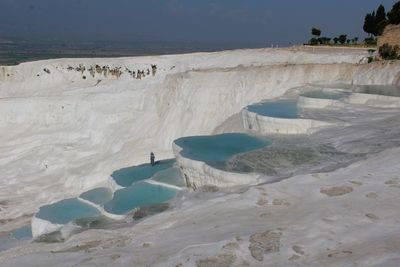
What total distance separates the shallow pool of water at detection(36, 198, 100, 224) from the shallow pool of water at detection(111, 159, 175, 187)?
3.86ft

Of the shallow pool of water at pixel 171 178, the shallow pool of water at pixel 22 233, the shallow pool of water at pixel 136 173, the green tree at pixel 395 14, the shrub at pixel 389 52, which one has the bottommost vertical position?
the shallow pool of water at pixel 22 233

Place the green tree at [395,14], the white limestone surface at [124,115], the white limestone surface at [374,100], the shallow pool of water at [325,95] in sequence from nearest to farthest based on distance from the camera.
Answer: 1. the white limestone surface at [374,100]
2. the shallow pool of water at [325,95]
3. the white limestone surface at [124,115]
4. the green tree at [395,14]

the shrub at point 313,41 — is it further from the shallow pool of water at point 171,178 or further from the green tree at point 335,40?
the shallow pool of water at point 171,178

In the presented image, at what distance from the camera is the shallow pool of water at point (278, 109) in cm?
1508

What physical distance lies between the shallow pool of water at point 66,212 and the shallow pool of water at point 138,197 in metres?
0.88

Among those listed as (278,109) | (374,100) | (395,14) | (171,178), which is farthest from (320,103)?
(395,14)

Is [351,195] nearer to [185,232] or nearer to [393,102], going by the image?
[185,232]

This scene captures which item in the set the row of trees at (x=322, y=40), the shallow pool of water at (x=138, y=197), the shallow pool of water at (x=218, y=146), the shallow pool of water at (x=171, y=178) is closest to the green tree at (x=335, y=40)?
the row of trees at (x=322, y=40)

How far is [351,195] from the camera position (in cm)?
758

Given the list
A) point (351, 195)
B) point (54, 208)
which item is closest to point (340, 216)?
point (351, 195)

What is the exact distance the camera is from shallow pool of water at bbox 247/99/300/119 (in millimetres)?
15084

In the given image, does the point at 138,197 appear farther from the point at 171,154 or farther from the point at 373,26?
the point at 373,26

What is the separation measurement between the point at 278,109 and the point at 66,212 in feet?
22.4

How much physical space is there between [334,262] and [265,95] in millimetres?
15676
